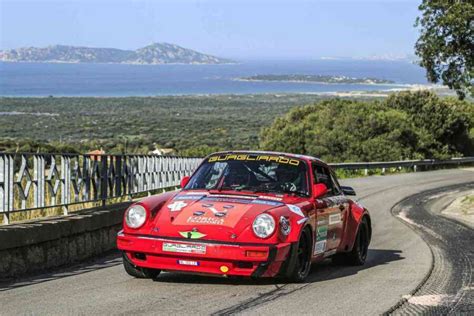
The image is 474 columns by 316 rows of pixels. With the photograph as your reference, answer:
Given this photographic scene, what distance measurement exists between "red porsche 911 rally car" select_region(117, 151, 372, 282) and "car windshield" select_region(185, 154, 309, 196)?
0.04 feet

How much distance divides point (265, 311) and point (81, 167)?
5.83 m

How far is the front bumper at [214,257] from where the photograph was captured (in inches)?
354

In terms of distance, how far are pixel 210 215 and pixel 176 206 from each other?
486 millimetres

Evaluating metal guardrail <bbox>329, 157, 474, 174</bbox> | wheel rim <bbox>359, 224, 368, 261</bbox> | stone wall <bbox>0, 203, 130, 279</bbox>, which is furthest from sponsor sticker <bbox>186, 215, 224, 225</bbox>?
metal guardrail <bbox>329, 157, 474, 174</bbox>

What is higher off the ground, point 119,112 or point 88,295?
point 88,295

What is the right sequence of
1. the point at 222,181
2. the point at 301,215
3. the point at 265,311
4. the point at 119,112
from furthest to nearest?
1. the point at 119,112
2. the point at 222,181
3. the point at 301,215
4. the point at 265,311

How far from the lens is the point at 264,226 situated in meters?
9.20

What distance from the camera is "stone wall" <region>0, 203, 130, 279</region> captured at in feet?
34.0

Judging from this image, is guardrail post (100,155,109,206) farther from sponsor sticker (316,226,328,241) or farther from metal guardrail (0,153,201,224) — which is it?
sponsor sticker (316,226,328,241)

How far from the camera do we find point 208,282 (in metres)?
9.77

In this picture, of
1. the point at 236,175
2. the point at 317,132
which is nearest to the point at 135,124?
the point at 317,132

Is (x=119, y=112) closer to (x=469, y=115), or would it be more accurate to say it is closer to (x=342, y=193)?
(x=469, y=115)

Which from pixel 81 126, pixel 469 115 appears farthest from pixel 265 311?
pixel 81 126

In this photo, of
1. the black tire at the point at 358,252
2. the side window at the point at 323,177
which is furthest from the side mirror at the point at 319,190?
the black tire at the point at 358,252
